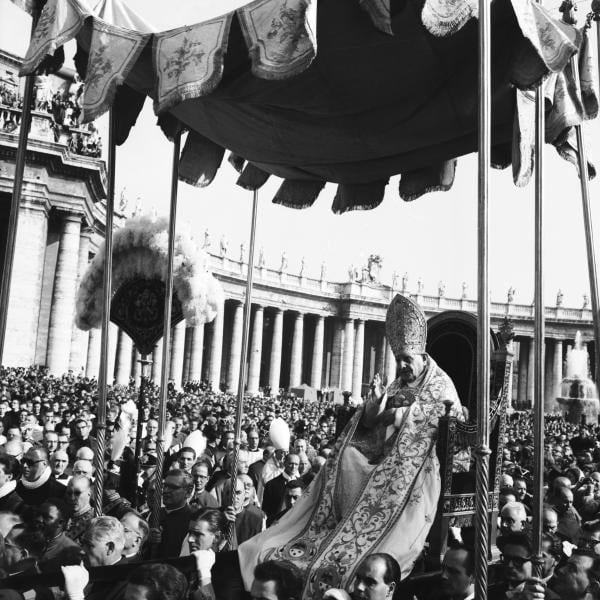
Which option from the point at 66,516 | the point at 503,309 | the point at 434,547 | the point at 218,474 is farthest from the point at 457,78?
the point at 503,309

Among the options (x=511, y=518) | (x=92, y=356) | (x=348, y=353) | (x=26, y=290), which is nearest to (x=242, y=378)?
(x=511, y=518)

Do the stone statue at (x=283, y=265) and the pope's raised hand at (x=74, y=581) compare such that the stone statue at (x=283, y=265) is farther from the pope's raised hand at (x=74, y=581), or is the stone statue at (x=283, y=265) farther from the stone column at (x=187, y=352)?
the pope's raised hand at (x=74, y=581)

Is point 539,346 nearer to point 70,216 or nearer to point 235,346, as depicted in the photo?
point 70,216

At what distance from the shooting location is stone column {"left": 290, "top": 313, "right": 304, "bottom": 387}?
6944 centimetres

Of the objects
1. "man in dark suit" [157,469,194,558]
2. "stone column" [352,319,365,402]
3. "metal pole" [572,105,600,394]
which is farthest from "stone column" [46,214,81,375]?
"stone column" [352,319,365,402]

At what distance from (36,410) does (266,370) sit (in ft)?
180

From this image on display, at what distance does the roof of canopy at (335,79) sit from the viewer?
18.3 feet

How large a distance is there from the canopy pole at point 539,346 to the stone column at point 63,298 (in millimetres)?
27044

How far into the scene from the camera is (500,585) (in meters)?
6.09

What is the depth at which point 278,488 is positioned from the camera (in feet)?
33.4

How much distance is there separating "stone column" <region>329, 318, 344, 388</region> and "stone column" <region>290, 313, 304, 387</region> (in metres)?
4.13

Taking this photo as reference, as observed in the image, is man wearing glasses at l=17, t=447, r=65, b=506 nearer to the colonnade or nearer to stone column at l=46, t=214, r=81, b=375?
stone column at l=46, t=214, r=81, b=375

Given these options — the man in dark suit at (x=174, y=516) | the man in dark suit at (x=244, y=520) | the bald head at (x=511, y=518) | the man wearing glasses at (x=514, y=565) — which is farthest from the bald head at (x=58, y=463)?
the man wearing glasses at (x=514, y=565)

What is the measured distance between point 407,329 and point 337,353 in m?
66.8
